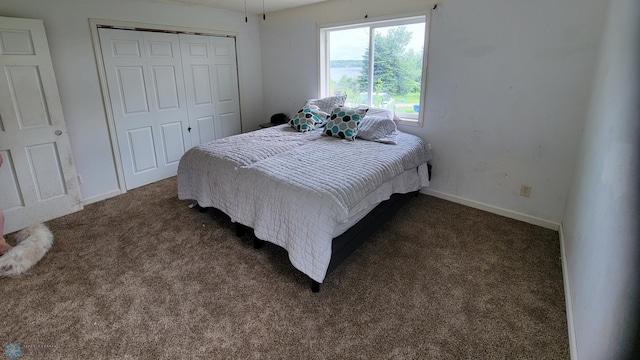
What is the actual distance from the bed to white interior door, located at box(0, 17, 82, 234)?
1.20 metres

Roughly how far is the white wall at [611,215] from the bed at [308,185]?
4.07 feet

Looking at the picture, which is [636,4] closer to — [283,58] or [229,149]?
[229,149]

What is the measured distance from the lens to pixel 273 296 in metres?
2.04

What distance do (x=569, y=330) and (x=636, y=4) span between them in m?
1.62

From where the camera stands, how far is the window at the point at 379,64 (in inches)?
134

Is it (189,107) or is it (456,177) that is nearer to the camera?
(456,177)

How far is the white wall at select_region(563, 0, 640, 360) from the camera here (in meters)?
1.03

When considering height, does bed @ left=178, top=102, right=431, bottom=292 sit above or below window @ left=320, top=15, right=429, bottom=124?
below

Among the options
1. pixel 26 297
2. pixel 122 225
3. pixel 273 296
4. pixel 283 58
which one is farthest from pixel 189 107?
pixel 273 296

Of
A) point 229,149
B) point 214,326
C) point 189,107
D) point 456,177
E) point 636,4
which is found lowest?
point 214,326

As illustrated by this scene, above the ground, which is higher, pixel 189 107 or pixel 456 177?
pixel 189 107

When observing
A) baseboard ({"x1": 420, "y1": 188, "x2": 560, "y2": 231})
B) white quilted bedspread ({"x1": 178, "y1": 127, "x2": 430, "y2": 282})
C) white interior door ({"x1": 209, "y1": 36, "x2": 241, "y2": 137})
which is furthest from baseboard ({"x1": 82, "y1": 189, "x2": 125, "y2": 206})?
baseboard ({"x1": 420, "y1": 188, "x2": 560, "y2": 231})

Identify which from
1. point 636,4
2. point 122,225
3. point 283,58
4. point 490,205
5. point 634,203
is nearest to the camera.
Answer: point 634,203

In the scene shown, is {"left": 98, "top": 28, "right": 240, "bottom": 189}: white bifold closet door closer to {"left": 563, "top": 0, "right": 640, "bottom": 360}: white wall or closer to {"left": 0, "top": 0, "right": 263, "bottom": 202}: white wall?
{"left": 0, "top": 0, "right": 263, "bottom": 202}: white wall
